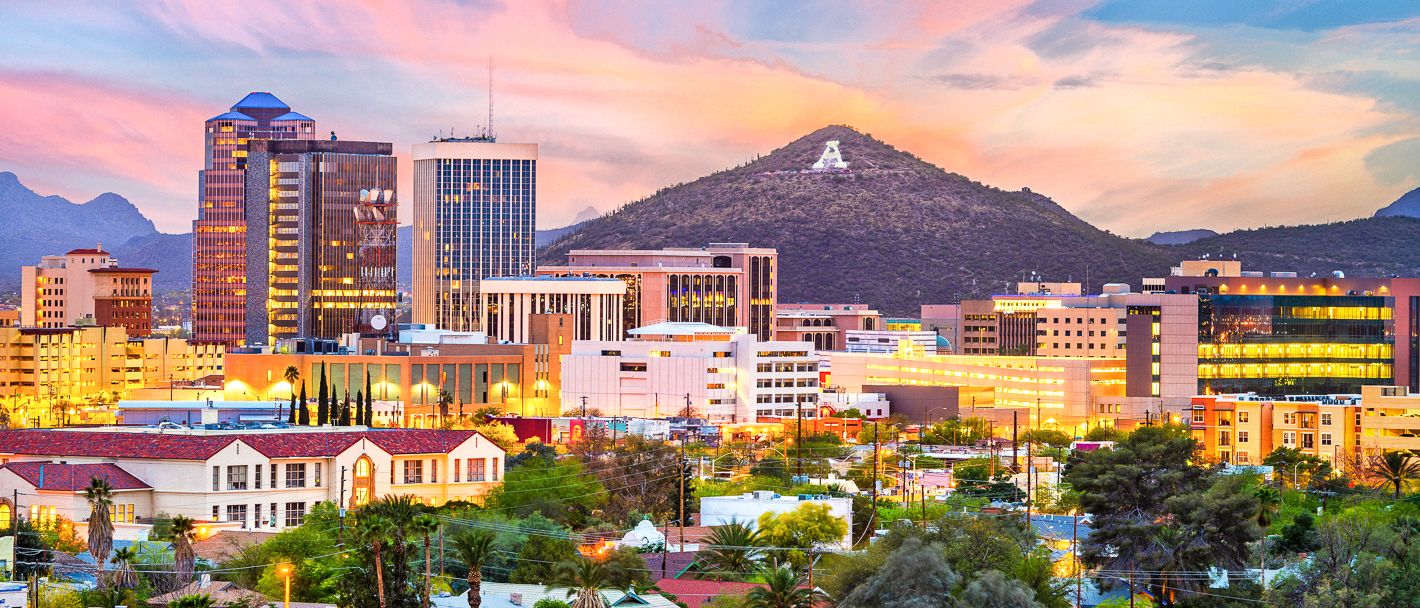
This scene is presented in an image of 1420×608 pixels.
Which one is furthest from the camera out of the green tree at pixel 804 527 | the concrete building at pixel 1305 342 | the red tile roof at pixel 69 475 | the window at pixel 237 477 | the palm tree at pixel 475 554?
the concrete building at pixel 1305 342

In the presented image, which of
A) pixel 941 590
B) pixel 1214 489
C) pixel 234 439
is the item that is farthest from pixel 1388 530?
pixel 234 439

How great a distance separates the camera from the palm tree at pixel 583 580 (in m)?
64.0

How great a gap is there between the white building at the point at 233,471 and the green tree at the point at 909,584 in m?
30.6

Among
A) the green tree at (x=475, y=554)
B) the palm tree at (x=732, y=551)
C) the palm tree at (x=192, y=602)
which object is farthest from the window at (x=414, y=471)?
the palm tree at (x=192, y=602)

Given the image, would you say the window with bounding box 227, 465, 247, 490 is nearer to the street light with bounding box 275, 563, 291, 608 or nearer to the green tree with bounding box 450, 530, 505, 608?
the green tree with bounding box 450, 530, 505, 608

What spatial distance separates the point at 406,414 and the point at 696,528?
65.3 meters

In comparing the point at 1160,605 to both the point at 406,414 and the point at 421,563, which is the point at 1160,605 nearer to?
the point at 421,563

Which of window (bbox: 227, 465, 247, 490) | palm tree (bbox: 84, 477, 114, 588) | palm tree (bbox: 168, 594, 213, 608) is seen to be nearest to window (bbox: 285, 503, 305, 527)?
window (bbox: 227, 465, 247, 490)

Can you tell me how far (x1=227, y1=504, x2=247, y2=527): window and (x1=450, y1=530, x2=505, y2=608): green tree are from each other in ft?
61.3

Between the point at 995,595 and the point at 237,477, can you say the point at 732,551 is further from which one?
the point at 237,477

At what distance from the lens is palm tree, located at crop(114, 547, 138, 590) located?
66.7 metres

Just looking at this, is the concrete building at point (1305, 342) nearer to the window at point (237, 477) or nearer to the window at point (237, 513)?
the window at point (237, 477)

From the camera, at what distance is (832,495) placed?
8912 cm

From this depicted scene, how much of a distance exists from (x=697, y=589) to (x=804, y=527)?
31.7ft
